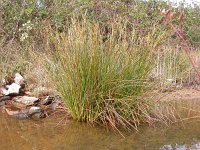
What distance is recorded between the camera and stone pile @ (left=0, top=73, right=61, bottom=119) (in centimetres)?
442

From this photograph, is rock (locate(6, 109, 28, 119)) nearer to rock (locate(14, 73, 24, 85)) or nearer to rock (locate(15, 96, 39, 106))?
rock (locate(15, 96, 39, 106))

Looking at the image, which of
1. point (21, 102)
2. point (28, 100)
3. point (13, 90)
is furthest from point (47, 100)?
point (13, 90)

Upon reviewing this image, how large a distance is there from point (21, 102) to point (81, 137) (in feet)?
4.55

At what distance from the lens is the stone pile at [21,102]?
→ 14.5 feet

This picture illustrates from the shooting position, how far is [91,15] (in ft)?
29.3

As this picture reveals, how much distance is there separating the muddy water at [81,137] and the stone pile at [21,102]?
262 millimetres

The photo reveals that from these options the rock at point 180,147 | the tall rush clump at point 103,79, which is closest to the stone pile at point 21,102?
the tall rush clump at point 103,79

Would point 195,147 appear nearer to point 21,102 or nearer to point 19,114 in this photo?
point 19,114

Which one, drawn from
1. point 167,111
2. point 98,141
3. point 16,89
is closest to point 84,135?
point 98,141

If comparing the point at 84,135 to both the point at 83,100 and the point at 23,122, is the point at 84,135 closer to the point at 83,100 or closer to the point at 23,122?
the point at 83,100

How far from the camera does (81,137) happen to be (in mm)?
3666

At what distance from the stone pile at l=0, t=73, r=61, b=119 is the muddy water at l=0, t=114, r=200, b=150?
26 cm

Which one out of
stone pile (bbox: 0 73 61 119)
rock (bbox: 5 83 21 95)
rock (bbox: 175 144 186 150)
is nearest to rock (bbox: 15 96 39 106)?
stone pile (bbox: 0 73 61 119)

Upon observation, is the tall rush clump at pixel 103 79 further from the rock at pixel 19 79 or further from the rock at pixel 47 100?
the rock at pixel 19 79
